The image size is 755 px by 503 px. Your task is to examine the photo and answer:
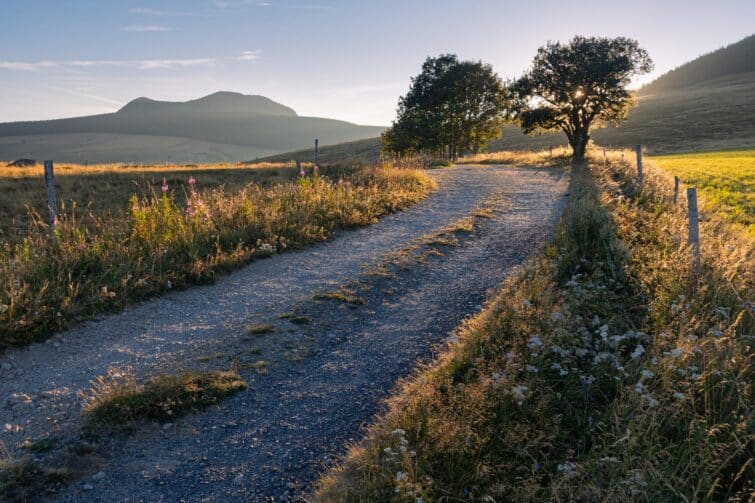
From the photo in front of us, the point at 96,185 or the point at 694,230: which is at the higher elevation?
the point at 96,185

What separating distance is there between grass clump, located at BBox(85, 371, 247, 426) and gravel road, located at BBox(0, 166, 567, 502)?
0.45 feet

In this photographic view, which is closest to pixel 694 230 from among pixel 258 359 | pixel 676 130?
pixel 258 359

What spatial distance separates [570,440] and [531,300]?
255cm

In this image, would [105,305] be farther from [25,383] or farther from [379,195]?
[379,195]

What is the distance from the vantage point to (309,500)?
3.39 m

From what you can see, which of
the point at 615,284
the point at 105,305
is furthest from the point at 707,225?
the point at 105,305

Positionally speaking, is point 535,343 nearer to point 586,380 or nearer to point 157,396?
point 586,380

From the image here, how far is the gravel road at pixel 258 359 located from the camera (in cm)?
373

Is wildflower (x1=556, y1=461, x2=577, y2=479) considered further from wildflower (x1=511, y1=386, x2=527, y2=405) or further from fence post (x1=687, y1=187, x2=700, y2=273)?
fence post (x1=687, y1=187, x2=700, y2=273)

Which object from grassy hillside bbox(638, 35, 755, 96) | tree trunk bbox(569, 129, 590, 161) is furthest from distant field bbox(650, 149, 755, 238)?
grassy hillside bbox(638, 35, 755, 96)

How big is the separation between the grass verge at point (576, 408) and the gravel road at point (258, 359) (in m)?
0.47

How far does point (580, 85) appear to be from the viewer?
30109 mm

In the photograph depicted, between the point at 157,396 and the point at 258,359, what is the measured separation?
1.20 m

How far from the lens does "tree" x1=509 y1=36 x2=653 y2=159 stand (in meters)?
29.5
